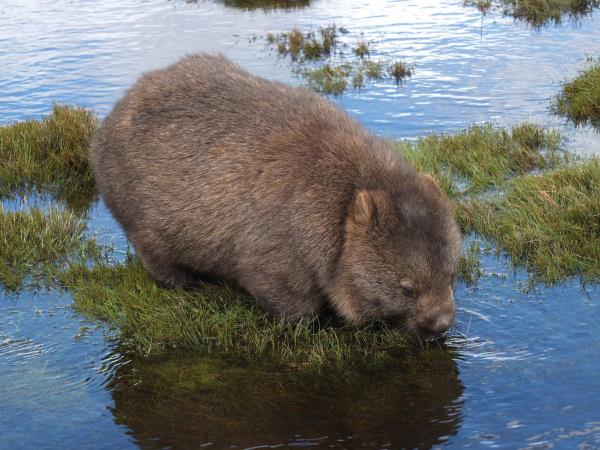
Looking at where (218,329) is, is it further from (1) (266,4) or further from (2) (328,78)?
(1) (266,4)

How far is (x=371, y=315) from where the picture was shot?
5156mm

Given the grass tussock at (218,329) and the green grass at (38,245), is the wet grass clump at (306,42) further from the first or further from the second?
the grass tussock at (218,329)

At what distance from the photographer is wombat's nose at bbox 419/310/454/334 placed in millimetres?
4906

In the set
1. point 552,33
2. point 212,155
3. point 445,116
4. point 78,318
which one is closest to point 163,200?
point 212,155

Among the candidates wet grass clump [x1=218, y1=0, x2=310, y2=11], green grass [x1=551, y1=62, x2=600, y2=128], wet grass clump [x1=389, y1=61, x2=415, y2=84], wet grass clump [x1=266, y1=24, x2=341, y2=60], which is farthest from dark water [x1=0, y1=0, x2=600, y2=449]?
wet grass clump [x1=218, y1=0, x2=310, y2=11]

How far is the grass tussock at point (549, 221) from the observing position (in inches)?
242

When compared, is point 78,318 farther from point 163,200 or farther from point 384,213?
point 384,213

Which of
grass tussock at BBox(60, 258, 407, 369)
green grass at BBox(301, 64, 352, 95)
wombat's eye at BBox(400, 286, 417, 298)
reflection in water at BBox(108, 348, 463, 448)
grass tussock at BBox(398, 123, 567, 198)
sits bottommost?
reflection in water at BBox(108, 348, 463, 448)

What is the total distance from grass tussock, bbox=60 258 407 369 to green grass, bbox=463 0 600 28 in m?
9.37

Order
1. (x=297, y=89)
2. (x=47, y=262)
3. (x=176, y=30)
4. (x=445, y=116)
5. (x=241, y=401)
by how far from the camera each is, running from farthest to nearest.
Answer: (x=176, y=30) < (x=445, y=116) < (x=47, y=262) < (x=297, y=89) < (x=241, y=401)

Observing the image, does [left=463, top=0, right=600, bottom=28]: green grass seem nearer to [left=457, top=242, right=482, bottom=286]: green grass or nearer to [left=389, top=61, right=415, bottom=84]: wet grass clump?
[left=389, top=61, right=415, bottom=84]: wet grass clump

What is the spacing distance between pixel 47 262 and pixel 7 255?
1.03 ft

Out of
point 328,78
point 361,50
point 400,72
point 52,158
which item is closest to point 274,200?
point 52,158

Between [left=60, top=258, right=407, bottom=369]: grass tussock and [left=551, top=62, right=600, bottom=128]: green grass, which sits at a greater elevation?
[left=551, top=62, right=600, bottom=128]: green grass
